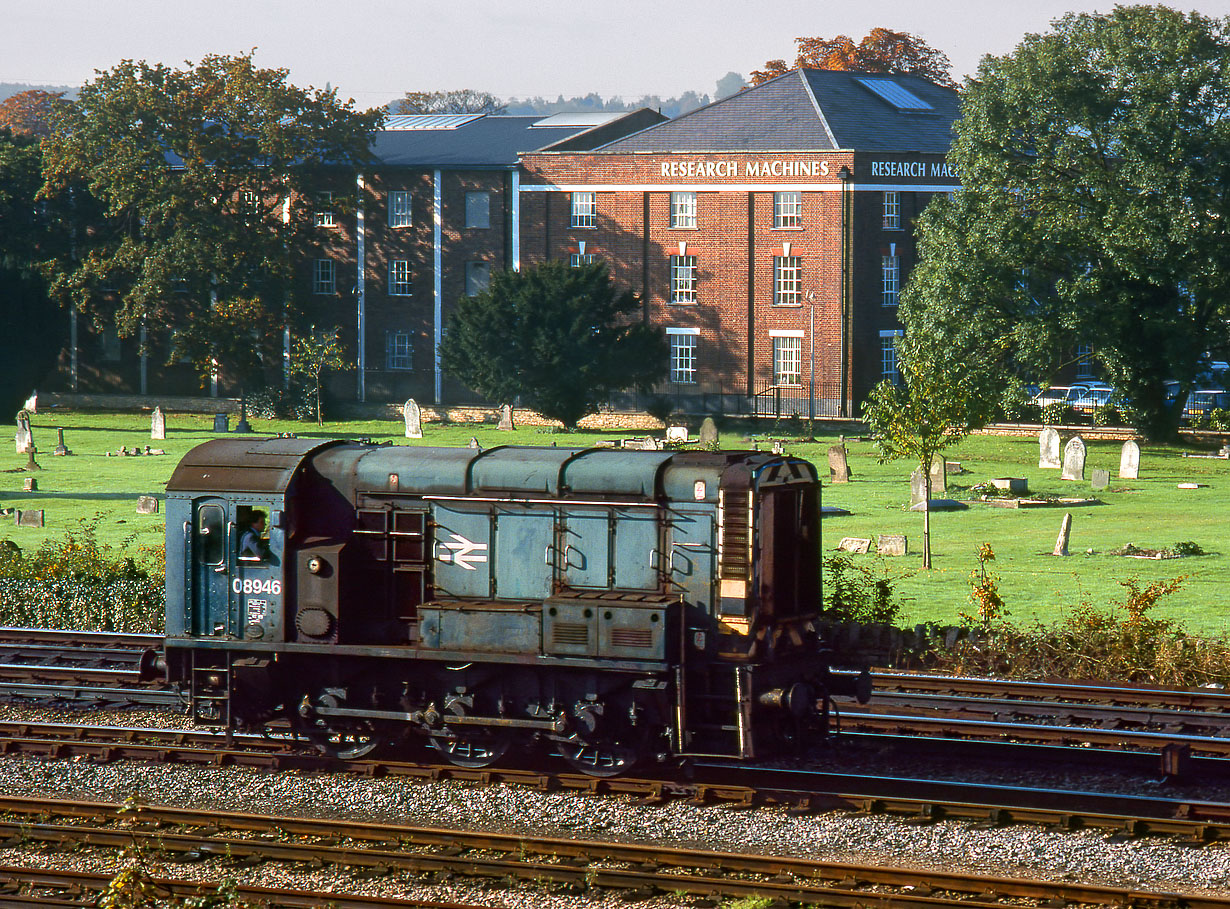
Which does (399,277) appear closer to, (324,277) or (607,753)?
(324,277)

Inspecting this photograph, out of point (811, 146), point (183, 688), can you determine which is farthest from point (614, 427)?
point (183, 688)

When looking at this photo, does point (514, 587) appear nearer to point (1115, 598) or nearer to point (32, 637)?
point (32, 637)

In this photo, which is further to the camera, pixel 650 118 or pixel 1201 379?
pixel 650 118

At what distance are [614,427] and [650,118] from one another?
1941 cm

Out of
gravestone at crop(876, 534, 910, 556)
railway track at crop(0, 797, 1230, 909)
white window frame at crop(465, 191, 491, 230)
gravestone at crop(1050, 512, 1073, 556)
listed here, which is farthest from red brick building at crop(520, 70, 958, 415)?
railway track at crop(0, 797, 1230, 909)

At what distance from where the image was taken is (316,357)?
61625 mm

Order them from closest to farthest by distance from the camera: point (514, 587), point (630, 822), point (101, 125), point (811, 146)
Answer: point (630, 822)
point (514, 587)
point (811, 146)
point (101, 125)

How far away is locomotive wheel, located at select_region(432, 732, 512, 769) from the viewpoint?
564 inches

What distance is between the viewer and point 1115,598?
77.2 feet

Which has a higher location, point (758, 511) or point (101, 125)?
point (101, 125)

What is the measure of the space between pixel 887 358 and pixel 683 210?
36.1ft

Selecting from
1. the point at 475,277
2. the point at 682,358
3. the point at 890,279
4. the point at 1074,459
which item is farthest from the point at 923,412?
the point at 475,277

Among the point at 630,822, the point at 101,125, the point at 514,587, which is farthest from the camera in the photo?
the point at 101,125

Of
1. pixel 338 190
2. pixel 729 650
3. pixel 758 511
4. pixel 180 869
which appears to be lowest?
pixel 180 869
